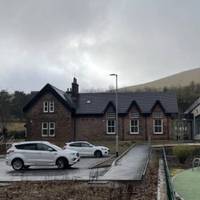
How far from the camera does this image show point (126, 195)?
15.2 metres

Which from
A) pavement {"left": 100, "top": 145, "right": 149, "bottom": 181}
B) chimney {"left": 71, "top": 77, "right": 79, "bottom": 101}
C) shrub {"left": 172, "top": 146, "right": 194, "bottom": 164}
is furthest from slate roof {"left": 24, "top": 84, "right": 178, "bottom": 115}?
pavement {"left": 100, "top": 145, "right": 149, "bottom": 181}

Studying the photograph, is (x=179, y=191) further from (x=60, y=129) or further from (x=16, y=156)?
(x=60, y=129)

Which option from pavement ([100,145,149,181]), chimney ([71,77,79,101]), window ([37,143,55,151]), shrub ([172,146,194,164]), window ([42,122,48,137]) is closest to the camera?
pavement ([100,145,149,181])

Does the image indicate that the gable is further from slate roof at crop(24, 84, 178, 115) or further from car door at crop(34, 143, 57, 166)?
car door at crop(34, 143, 57, 166)

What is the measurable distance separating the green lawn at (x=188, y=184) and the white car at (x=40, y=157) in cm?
696

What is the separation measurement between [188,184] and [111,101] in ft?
137

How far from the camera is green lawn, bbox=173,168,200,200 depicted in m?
18.5

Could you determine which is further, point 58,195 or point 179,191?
point 179,191

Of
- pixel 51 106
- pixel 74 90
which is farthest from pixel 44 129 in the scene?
pixel 74 90

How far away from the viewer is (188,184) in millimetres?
22344

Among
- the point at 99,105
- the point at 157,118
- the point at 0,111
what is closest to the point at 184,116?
the point at 157,118

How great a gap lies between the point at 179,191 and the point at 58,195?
20.7ft

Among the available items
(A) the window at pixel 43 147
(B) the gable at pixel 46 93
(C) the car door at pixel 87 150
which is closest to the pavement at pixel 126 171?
(A) the window at pixel 43 147

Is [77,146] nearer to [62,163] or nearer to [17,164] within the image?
[62,163]
